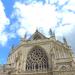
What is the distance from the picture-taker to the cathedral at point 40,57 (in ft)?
131

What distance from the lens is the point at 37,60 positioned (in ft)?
141

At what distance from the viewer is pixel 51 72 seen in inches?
1558

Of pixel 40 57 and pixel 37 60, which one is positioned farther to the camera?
pixel 40 57

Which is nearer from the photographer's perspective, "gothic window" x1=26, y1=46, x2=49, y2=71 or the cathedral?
the cathedral

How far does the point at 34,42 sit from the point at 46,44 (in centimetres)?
257

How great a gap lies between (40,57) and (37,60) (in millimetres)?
802

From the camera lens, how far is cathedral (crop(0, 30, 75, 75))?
40.1 metres

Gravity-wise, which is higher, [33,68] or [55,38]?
[55,38]

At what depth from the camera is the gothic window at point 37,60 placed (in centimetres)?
4225

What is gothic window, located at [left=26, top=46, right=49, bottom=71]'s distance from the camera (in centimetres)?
4225

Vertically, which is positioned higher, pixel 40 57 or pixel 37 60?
pixel 40 57

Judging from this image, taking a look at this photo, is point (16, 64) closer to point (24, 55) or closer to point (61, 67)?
point (24, 55)

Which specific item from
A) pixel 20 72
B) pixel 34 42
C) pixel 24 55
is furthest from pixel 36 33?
pixel 20 72

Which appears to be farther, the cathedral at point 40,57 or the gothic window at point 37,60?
the gothic window at point 37,60
